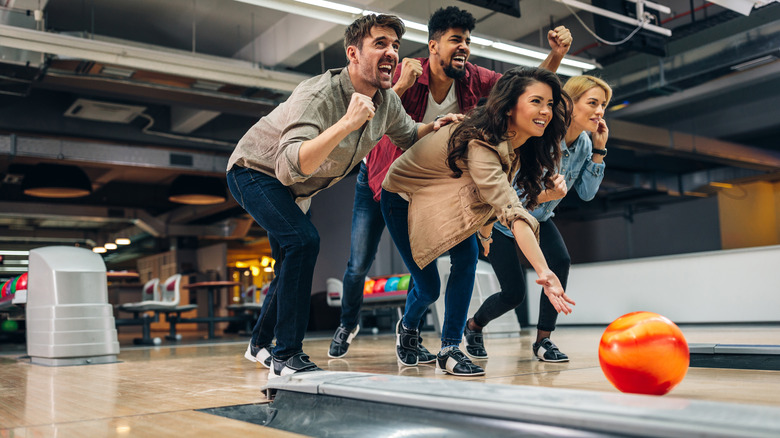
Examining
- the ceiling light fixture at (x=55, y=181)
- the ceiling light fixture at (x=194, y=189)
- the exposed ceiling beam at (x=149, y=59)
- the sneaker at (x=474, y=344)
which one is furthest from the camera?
the ceiling light fixture at (x=194, y=189)

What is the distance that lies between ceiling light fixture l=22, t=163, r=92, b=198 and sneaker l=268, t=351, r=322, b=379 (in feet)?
28.8

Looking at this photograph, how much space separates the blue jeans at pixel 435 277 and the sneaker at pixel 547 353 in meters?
0.56

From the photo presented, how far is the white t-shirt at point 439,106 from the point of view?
8.48ft

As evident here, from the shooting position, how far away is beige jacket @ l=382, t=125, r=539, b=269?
196cm

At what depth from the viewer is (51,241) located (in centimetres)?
1641

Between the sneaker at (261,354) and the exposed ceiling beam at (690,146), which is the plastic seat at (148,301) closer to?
the sneaker at (261,354)

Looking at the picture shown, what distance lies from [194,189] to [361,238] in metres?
8.41

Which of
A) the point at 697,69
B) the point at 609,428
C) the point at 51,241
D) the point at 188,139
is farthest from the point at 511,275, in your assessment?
the point at 51,241

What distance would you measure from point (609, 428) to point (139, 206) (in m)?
14.5

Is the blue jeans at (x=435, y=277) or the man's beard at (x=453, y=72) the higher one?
the man's beard at (x=453, y=72)

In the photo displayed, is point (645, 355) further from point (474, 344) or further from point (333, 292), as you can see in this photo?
point (333, 292)

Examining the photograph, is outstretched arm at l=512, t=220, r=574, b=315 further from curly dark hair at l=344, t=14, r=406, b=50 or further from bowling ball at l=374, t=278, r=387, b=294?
bowling ball at l=374, t=278, r=387, b=294

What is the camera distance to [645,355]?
1.48 m

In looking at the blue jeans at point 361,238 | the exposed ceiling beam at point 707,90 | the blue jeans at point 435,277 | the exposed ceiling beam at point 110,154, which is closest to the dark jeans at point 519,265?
the blue jeans at point 435,277
